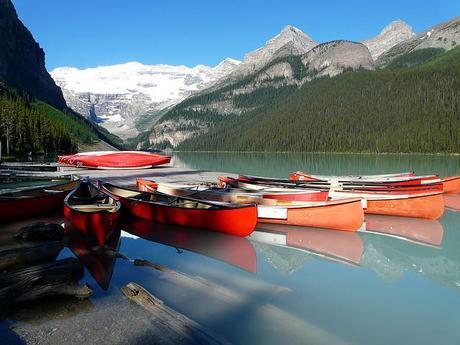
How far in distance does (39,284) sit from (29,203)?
10881 millimetres

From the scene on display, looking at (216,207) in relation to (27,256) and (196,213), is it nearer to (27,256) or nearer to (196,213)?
(196,213)

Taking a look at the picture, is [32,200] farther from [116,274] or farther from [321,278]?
[321,278]

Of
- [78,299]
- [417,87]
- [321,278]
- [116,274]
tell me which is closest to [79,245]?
[116,274]

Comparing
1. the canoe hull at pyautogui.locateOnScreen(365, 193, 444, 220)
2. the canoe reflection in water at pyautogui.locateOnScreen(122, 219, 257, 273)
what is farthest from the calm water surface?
the canoe hull at pyautogui.locateOnScreen(365, 193, 444, 220)

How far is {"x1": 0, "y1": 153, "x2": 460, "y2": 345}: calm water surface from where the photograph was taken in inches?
340

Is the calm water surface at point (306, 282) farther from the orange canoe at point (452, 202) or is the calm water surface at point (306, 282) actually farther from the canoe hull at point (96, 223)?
the orange canoe at point (452, 202)

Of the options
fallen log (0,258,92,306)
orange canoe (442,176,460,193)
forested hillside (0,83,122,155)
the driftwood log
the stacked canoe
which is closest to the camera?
the driftwood log

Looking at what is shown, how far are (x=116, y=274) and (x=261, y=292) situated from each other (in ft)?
12.8

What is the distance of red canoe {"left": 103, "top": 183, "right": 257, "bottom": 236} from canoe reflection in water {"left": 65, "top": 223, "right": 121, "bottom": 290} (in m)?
2.75

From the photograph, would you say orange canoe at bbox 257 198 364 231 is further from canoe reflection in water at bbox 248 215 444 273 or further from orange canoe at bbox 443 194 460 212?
orange canoe at bbox 443 194 460 212

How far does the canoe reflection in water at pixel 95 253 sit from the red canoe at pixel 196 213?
108 inches

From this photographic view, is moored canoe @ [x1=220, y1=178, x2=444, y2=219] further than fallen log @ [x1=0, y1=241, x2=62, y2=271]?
Yes

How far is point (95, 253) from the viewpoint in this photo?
1278cm

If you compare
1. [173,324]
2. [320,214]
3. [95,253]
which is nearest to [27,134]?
[320,214]
